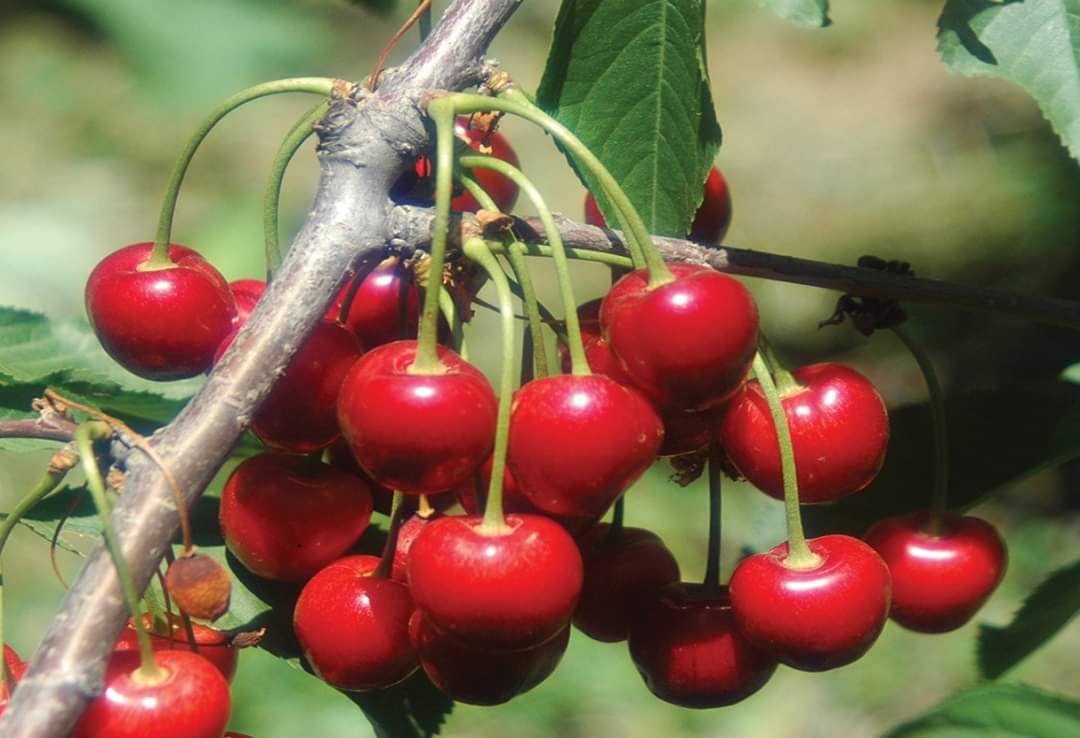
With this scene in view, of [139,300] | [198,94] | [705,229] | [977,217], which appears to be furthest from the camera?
[977,217]

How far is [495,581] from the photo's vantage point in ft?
3.58

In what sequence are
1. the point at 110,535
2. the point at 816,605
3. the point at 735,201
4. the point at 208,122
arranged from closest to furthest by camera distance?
the point at 110,535 → the point at 816,605 → the point at 208,122 → the point at 735,201

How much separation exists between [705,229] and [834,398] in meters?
0.49

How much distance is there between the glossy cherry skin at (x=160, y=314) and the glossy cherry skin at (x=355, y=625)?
10.3 inches

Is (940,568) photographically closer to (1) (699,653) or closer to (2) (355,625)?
(1) (699,653)

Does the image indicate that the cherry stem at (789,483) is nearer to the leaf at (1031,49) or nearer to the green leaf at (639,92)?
the green leaf at (639,92)

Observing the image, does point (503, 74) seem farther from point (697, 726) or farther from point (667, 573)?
point (697, 726)

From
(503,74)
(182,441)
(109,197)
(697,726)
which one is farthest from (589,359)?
(109,197)

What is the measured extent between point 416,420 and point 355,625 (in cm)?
27

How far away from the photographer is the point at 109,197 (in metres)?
5.40

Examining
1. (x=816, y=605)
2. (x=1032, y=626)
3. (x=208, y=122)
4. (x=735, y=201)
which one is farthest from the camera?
(x=735, y=201)

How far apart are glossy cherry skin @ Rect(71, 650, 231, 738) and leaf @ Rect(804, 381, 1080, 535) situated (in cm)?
86

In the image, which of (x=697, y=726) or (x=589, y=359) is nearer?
(x=589, y=359)

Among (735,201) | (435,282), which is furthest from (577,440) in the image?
(735,201)
